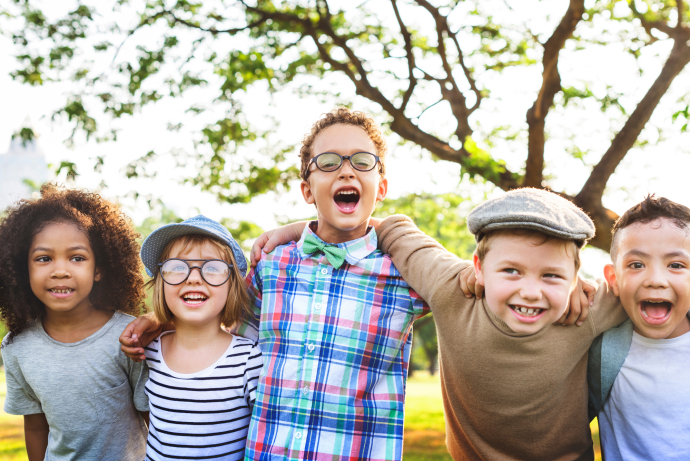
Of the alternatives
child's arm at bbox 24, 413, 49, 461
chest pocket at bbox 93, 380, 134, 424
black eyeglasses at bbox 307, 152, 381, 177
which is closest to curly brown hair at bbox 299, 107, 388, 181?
black eyeglasses at bbox 307, 152, 381, 177

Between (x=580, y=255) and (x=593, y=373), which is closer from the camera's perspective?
(x=580, y=255)

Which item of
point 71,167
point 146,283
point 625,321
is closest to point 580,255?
point 625,321

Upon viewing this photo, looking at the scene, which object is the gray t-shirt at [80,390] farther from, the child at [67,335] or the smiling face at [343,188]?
the smiling face at [343,188]

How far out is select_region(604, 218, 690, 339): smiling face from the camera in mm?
1932

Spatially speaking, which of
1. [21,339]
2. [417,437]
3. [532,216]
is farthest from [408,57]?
[417,437]

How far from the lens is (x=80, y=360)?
8.00 ft

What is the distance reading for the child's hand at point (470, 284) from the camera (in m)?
2.06

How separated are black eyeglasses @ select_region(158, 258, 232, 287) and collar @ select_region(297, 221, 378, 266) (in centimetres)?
38

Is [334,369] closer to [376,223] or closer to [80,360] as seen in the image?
[376,223]

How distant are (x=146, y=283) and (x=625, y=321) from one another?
2.31m

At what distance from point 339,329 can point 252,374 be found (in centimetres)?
46

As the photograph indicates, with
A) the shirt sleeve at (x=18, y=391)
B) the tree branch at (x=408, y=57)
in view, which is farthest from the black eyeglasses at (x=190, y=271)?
the tree branch at (x=408, y=57)

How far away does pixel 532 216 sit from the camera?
72.2 inches

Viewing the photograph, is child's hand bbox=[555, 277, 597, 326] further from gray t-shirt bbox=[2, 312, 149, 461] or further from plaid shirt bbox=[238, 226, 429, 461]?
gray t-shirt bbox=[2, 312, 149, 461]
